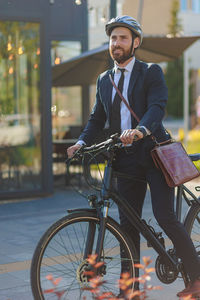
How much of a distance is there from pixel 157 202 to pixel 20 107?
21.4 ft

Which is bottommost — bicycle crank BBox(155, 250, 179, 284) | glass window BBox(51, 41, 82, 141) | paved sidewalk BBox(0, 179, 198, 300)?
paved sidewalk BBox(0, 179, 198, 300)

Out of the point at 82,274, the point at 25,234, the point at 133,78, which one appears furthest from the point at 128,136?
the point at 25,234

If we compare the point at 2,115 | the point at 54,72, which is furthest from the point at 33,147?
the point at 54,72

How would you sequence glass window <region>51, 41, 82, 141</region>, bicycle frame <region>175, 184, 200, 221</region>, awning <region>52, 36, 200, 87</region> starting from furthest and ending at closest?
glass window <region>51, 41, 82, 141</region>, awning <region>52, 36, 200, 87</region>, bicycle frame <region>175, 184, 200, 221</region>

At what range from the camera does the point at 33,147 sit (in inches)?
397

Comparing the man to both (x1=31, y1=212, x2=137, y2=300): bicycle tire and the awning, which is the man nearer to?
(x1=31, y1=212, x2=137, y2=300): bicycle tire

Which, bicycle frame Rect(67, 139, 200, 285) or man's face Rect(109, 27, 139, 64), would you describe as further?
man's face Rect(109, 27, 139, 64)

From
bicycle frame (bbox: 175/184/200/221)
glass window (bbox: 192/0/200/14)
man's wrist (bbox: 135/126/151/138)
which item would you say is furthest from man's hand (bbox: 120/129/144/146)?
glass window (bbox: 192/0/200/14)

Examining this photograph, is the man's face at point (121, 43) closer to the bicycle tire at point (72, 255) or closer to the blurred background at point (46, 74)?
the bicycle tire at point (72, 255)

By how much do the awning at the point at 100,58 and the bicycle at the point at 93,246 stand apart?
250 inches

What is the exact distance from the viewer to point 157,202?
12.9 ft

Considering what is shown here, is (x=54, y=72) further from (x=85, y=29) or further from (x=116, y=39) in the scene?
(x=116, y=39)

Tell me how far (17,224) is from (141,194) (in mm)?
3706

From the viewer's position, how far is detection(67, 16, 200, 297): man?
3.92 metres
